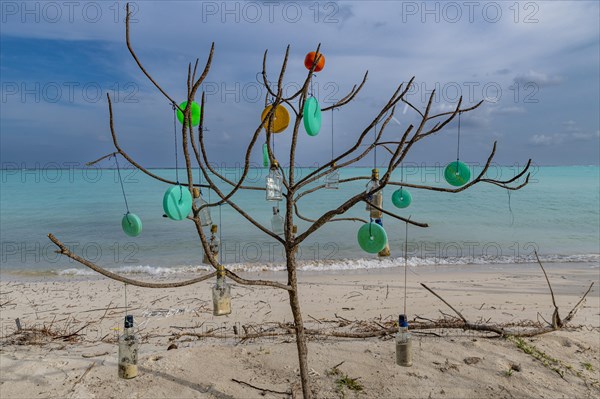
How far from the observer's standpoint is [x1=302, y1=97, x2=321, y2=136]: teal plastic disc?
2.25 m

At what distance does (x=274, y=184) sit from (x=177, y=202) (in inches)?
19.4

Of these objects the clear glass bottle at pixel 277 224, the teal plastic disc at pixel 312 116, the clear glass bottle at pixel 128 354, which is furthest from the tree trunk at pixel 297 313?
the clear glass bottle at pixel 128 354

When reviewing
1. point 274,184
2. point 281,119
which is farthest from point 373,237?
point 281,119

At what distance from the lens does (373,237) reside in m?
2.59

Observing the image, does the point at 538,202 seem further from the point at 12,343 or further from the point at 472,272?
the point at 12,343

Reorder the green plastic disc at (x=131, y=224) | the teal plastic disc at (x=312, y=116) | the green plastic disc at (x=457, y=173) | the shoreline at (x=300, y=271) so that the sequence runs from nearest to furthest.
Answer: the teal plastic disc at (x=312, y=116), the green plastic disc at (x=457, y=173), the green plastic disc at (x=131, y=224), the shoreline at (x=300, y=271)

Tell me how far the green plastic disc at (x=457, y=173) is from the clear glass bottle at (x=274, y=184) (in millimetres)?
1390

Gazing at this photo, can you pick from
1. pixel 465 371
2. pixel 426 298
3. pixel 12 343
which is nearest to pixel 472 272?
pixel 426 298

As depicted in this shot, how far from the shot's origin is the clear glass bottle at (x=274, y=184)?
6.95ft

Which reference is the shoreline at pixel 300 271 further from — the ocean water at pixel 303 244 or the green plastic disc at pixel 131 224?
the green plastic disc at pixel 131 224

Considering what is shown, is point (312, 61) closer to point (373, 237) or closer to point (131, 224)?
point (373, 237)

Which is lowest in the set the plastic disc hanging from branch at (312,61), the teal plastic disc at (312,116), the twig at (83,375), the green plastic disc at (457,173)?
the twig at (83,375)

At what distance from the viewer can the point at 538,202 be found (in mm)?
27578

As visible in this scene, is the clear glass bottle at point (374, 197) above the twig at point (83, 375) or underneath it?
above
